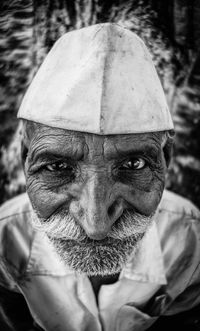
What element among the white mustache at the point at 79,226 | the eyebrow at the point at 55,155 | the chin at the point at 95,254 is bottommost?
the chin at the point at 95,254

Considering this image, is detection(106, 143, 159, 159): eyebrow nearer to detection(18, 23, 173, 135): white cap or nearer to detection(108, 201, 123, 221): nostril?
detection(18, 23, 173, 135): white cap

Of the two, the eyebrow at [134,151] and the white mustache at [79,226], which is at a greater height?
the eyebrow at [134,151]

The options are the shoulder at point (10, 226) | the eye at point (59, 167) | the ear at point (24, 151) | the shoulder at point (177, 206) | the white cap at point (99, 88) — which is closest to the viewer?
the white cap at point (99, 88)

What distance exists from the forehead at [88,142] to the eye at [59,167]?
0.21ft

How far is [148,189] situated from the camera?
50.1 inches

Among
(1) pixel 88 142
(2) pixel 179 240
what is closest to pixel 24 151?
(1) pixel 88 142

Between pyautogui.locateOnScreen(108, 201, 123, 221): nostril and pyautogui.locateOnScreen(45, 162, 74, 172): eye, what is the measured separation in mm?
176

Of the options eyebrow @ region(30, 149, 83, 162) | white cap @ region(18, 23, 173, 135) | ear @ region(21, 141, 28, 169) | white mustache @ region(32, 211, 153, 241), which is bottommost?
white mustache @ region(32, 211, 153, 241)

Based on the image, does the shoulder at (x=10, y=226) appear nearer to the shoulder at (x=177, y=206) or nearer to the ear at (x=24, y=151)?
the ear at (x=24, y=151)

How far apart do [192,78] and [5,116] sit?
2.84 ft

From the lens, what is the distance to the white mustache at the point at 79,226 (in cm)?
122

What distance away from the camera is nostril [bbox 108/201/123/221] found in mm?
1169

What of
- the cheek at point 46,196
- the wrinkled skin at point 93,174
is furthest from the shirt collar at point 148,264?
the cheek at point 46,196

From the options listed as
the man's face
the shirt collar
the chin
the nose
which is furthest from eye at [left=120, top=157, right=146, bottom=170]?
the shirt collar
